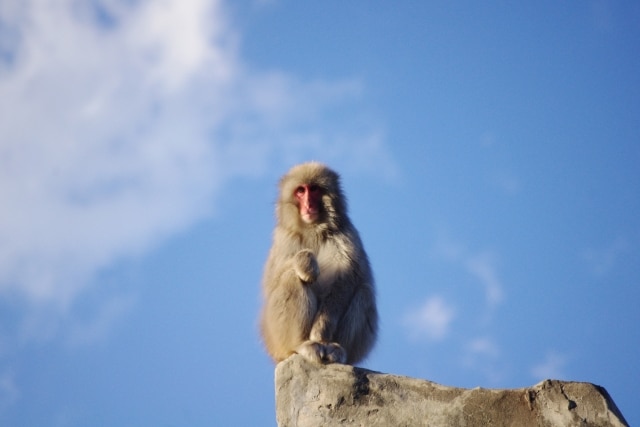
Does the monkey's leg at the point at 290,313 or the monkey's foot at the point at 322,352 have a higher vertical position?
the monkey's leg at the point at 290,313

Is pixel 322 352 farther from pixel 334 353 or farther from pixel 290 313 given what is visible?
pixel 290 313

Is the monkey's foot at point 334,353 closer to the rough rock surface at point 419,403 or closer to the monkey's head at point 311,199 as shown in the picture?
the rough rock surface at point 419,403

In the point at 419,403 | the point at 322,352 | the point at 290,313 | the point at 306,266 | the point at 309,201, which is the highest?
the point at 309,201

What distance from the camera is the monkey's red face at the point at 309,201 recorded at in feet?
22.4

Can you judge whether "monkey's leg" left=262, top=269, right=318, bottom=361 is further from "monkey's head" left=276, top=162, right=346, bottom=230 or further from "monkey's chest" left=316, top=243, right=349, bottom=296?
"monkey's head" left=276, top=162, right=346, bottom=230

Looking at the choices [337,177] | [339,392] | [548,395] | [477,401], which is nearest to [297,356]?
[339,392]

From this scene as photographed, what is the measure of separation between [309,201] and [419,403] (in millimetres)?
2293

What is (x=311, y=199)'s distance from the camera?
6.85 metres

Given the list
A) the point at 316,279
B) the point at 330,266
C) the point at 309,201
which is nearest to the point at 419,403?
the point at 316,279

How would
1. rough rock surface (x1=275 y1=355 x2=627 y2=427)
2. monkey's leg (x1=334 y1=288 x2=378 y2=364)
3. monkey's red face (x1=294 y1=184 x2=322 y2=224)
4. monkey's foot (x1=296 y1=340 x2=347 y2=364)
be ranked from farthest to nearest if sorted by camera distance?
monkey's red face (x1=294 y1=184 x2=322 y2=224), monkey's leg (x1=334 y1=288 x2=378 y2=364), monkey's foot (x1=296 y1=340 x2=347 y2=364), rough rock surface (x1=275 y1=355 x2=627 y2=427)

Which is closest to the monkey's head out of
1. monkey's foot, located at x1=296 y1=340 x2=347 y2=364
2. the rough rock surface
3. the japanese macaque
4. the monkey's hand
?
the japanese macaque

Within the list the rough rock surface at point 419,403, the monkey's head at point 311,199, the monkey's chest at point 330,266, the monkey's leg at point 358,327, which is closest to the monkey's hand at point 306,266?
the monkey's chest at point 330,266

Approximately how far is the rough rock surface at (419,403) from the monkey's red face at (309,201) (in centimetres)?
173

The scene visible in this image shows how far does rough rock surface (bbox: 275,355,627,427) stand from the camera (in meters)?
4.78
